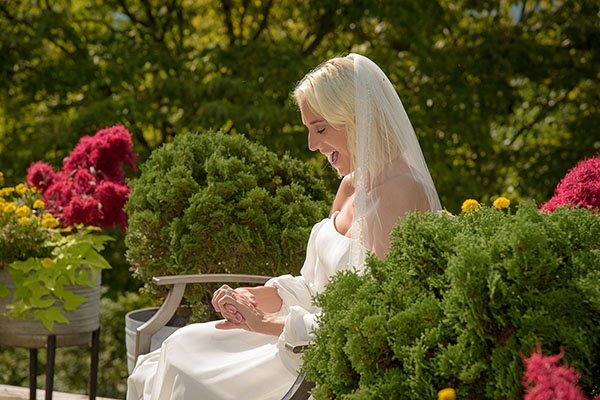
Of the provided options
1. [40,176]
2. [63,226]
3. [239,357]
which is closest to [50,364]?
[63,226]

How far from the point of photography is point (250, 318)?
235 centimetres

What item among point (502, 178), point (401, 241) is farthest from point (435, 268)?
point (502, 178)

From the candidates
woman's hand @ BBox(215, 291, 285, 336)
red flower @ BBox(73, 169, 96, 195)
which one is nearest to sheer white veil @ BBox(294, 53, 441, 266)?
woman's hand @ BBox(215, 291, 285, 336)

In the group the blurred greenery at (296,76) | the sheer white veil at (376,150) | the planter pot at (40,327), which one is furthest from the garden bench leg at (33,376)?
the blurred greenery at (296,76)

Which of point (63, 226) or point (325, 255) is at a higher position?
point (325, 255)

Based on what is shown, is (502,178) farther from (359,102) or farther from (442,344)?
(442,344)

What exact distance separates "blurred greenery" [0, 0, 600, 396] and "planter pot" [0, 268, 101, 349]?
2.89 meters

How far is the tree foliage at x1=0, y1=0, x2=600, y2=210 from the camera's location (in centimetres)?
675

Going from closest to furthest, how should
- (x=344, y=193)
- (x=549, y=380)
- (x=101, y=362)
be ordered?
1. (x=549, y=380)
2. (x=344, y=193)
3. (x=101, y=362)

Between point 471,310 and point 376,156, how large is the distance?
1.09 meters

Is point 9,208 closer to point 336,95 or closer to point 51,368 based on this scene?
point 51,368

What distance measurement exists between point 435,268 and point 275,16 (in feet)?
24.2

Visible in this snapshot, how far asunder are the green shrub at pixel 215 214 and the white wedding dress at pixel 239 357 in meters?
0.77

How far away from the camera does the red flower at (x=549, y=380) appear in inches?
47.1
